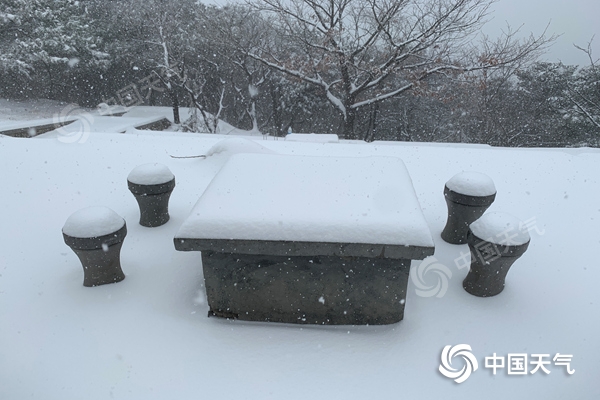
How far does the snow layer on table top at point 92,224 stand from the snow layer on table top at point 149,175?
80 centimetres

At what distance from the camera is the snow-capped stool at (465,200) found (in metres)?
3.36

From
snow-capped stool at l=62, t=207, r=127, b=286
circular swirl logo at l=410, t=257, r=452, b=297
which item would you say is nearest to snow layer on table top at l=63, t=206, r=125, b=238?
snow-capped stool at l=62, t=207, r=127, b=286

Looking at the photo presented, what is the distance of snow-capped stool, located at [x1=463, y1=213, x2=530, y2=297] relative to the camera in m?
2.72

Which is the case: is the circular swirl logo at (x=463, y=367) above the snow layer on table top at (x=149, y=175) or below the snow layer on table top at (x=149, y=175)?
below

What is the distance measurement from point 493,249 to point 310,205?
1.44m

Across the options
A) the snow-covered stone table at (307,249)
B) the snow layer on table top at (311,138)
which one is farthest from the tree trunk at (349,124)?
the snow-covered stone table at (307,249)

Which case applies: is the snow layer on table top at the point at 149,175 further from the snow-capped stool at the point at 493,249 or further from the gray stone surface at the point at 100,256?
the snow-capped stool at the point at 493,249

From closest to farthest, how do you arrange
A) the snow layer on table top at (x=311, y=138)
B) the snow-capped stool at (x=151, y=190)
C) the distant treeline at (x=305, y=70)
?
the snow-capped stool at (x=151, y=190), the snow layer on table top at (x=311, y=138), the distant treeline at (x=305, y=70)

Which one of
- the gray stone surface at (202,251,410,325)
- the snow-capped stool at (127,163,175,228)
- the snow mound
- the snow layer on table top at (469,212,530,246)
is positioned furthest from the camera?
the snow mound

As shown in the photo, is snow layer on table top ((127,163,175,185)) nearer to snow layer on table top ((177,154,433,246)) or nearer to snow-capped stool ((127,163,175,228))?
snow-capped stool ((127,163,175,228))

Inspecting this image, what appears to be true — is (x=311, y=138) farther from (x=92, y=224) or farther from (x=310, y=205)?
(x=92, y=224)

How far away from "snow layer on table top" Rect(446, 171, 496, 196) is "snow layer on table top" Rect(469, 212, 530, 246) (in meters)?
0.48

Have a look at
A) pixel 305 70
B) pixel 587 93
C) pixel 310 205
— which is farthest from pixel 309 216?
pixel 587 93

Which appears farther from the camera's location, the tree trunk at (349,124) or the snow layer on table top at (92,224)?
the tree trunk at (349,124)
